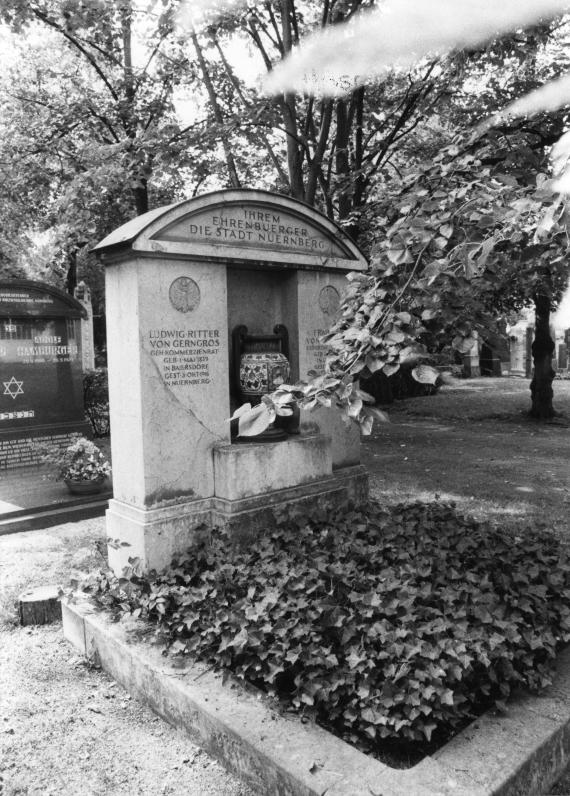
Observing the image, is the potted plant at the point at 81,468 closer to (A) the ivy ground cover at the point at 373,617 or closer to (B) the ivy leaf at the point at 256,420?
(A) the ivy ground cover at the point at 373,617

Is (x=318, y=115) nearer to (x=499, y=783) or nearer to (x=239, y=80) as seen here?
(x=239, y=80)

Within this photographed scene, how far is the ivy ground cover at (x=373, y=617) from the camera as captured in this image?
2.70 m

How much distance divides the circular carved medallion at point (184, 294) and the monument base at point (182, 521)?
1380 mm

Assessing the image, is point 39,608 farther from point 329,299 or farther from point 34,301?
point 34,301

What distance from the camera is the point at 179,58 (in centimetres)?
1130

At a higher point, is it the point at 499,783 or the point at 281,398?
the point at 281,398

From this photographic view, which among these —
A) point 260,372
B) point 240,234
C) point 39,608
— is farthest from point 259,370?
point 39,608

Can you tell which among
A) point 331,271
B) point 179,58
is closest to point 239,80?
point 179,58

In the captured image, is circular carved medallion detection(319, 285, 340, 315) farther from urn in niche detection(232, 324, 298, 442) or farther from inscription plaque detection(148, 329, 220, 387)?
inscription plaque detection(148, 329, 220, 387)

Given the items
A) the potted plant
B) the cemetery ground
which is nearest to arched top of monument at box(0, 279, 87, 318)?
the potted plant

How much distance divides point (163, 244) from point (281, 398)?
207 cm

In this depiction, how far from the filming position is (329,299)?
18.0 feet

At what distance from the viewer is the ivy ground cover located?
2695 mm

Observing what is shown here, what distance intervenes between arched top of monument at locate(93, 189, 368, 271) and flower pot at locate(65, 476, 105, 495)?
333 cm
